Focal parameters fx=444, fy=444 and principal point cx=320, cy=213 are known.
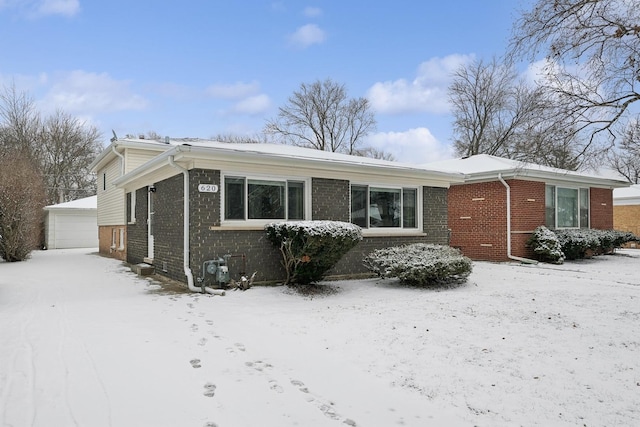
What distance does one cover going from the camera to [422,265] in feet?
29.0

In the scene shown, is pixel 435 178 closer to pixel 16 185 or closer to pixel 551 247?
pixel 551 247

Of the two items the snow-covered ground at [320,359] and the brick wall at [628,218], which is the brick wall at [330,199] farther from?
the brick wall at [628,218]

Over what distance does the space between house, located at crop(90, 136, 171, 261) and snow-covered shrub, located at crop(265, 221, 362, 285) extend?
775cm

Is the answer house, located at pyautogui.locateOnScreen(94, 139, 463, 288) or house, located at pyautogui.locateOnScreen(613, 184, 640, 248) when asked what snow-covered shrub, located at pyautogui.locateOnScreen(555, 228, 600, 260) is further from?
house, located at pyautogui.locateOnScreen(613, 184, 640, 248)

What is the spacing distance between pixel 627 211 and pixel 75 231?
2991cm

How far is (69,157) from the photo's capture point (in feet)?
97.7

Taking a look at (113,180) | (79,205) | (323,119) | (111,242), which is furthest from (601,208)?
(79,205)

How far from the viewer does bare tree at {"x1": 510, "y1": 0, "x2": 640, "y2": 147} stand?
586 cm

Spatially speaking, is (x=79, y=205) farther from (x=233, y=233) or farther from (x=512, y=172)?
(x=512, y=172)

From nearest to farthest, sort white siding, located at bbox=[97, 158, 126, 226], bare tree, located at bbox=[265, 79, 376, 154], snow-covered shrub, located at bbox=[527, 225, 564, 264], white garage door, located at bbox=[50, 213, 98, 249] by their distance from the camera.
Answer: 1. snow-covered shrub, located at bbox=[527, 225, 564, 264]
2. white siding, located at bbox=[97, 158, 126, 226]
3. white garage door, located at bbox=[50, 213, 98, 249]
4. bare tree, located at bbox=[265, 79, 376, 154]

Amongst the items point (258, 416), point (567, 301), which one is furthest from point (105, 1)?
point (567, 301)

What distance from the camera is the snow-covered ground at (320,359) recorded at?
3.26 metres

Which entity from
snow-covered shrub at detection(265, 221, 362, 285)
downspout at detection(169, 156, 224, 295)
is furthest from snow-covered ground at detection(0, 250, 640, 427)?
snow-covered shrub at detection(265, 221, 362, 285)

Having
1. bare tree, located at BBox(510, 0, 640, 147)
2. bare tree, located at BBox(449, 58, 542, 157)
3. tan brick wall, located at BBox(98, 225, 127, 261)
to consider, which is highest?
bare tree, located at BBox(449, 58, 542, 157)
